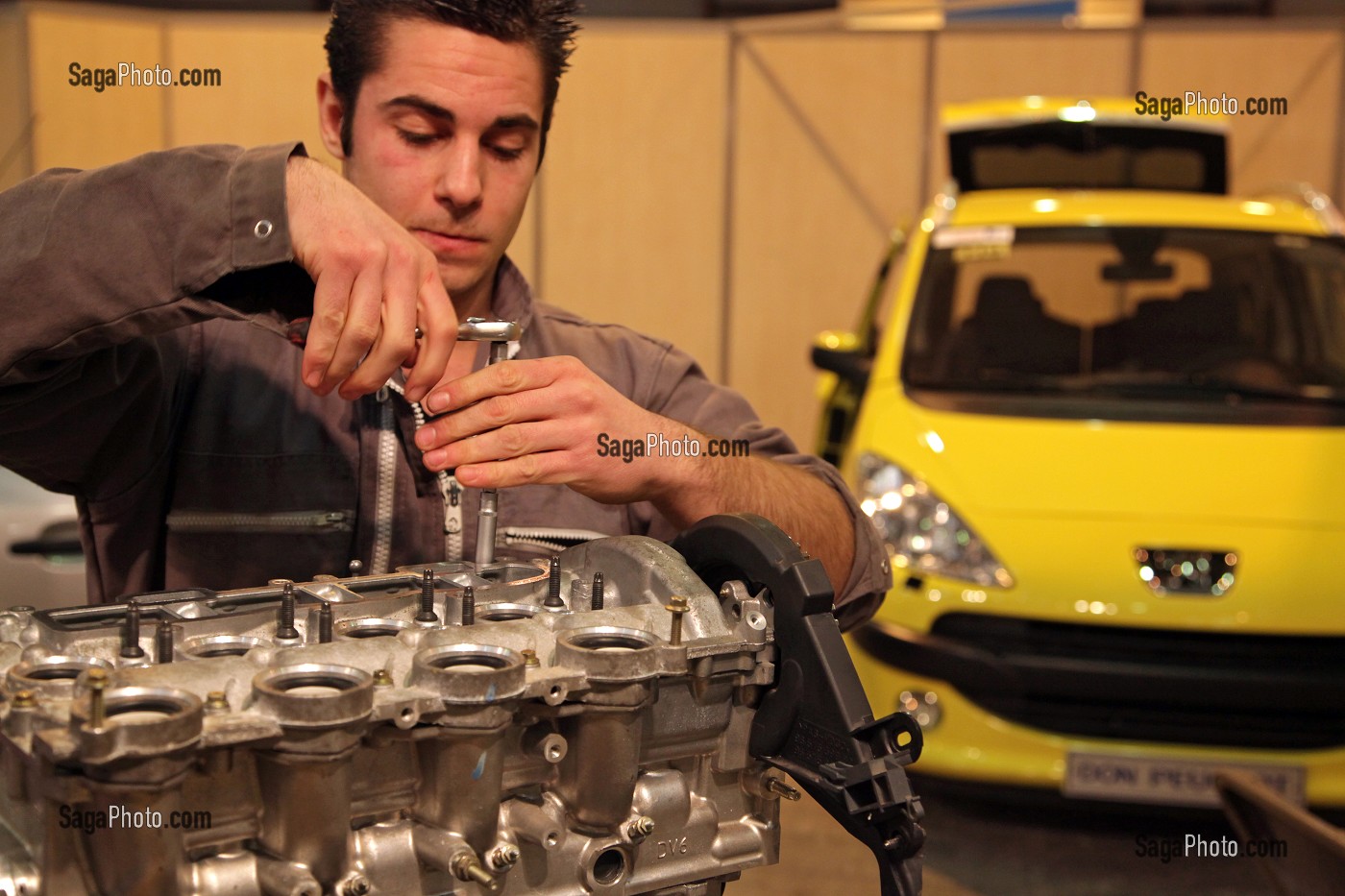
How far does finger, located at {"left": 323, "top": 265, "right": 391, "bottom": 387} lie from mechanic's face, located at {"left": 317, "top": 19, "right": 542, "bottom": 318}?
0.57m

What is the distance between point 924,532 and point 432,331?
7.21 feet

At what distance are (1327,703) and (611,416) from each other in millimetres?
2327

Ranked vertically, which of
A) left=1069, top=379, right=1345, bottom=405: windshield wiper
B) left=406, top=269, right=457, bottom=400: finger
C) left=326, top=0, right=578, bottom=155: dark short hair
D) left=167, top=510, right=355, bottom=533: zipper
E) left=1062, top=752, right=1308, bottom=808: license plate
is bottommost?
left=1062, top=752, right=1308, bottom=808: license plate

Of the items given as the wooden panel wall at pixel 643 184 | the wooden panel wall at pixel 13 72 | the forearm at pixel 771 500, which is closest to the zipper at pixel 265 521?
the forearm at pixel 771 500

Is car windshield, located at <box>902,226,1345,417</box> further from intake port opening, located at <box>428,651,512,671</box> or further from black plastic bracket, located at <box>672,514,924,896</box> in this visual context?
intake port opening, located at <box>428,651,512,671</box>

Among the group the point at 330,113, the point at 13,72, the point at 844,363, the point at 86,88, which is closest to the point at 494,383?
the point at 330,113

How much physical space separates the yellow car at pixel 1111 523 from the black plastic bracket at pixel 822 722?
202 cm

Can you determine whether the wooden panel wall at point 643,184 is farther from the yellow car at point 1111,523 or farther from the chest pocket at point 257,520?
the chest pocket at point 257,520

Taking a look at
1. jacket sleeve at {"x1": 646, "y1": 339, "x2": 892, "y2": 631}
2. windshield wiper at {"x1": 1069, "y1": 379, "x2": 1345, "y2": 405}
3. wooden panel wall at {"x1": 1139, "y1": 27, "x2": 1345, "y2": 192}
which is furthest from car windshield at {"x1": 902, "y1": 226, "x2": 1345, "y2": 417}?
wooden panel wall at {"x1": 1139, "y1": 27, "x2": 1345, "y2": 192}

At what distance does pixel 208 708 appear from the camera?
3.23 ft

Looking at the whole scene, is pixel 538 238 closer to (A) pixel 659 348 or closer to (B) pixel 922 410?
(B) pixel 922 410

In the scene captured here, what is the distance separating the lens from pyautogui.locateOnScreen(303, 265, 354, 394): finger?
1219 mm

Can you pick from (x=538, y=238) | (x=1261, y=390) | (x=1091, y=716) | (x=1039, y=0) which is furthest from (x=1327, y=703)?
(x=538, y=238)

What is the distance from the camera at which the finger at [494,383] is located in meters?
1.32
